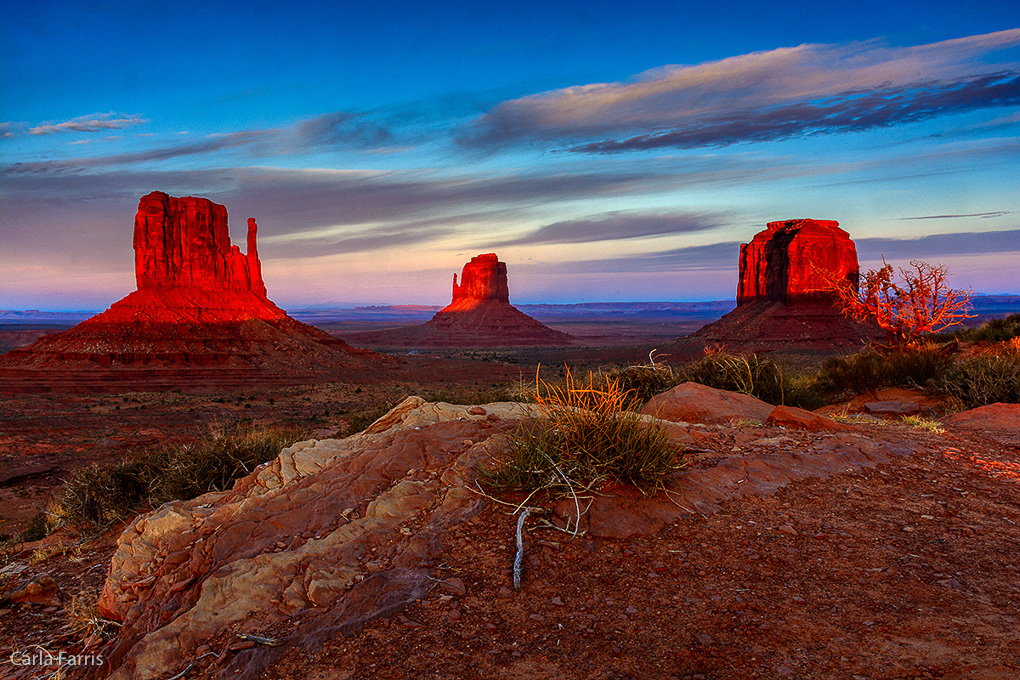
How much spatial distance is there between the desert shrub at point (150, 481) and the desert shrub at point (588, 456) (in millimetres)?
5044

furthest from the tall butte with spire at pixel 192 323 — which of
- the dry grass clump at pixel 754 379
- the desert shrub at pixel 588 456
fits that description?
the desert shrub at pixel 588 456

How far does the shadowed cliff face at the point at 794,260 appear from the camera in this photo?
7406 centimetres

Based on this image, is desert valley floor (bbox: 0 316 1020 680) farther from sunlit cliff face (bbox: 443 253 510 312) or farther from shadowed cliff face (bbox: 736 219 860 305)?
sunlit cliff face (bbox: 443 253 510 312)

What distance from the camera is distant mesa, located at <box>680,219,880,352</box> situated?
6550 centimetres

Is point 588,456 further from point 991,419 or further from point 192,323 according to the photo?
point 192,323

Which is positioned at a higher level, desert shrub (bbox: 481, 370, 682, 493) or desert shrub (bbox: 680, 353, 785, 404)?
desert shrub (bbox: 481, 370, 682, 493)

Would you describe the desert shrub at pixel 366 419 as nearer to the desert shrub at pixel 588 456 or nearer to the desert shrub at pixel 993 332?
the desert shrub at pixel 588 456

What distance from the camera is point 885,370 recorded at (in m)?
13.8

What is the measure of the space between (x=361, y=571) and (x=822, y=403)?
12804 mm

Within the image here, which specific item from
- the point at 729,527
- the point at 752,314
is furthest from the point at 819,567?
the point at 752,314

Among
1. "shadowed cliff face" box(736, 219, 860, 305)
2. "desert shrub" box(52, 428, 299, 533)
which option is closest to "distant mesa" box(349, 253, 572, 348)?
Answer: "shadowed cliff face" box(736, 219, 860, 305)

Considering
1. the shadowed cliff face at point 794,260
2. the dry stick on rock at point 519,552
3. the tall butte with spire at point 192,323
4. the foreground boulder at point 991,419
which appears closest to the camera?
the dry stick on rock at point 519,552

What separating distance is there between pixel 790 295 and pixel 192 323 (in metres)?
69.9

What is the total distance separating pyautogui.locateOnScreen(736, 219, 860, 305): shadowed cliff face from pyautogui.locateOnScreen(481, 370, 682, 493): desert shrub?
75804 millimetres
